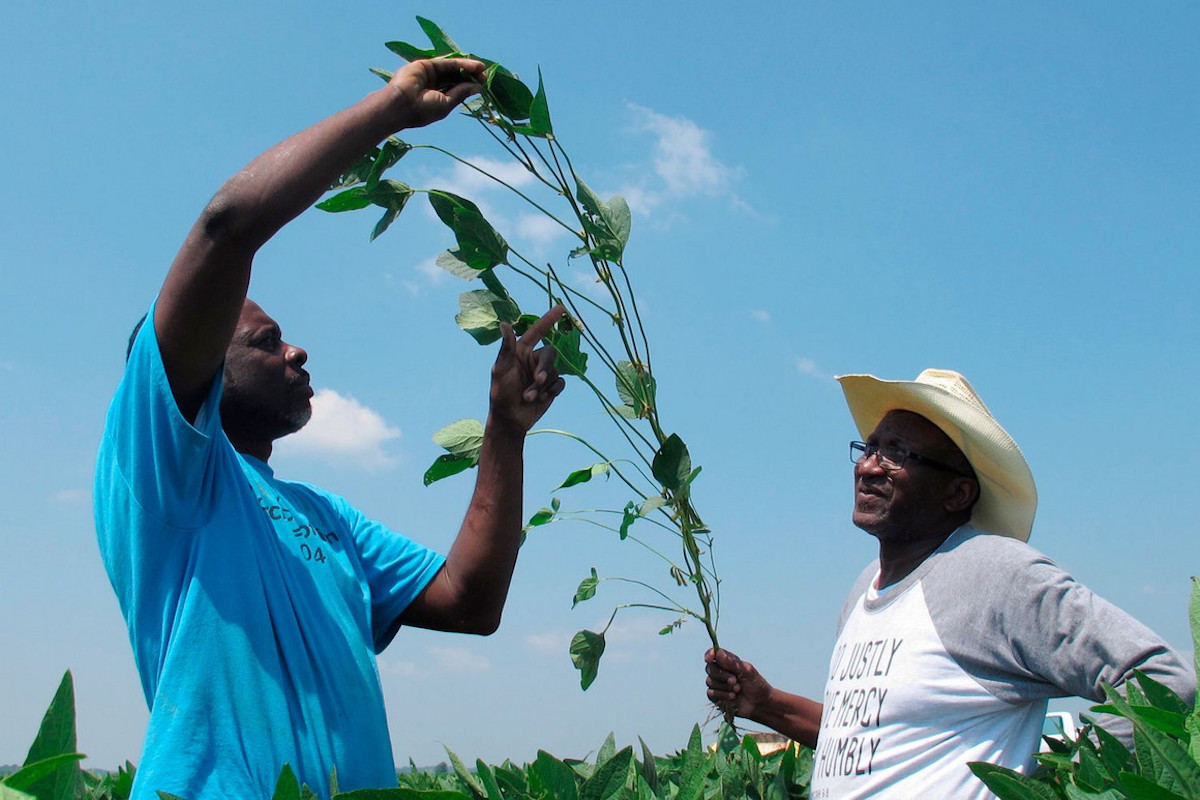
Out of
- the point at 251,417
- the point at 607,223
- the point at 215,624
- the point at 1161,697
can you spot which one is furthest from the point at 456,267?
the point at 1161,697

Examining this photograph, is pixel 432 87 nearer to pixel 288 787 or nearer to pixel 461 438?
pixel 461 438

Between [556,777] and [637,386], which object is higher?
[637,386]

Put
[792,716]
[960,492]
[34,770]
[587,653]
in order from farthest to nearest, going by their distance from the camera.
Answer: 1. [792,716]
2. [960,492]
3. [587,653]
4. [34,770]

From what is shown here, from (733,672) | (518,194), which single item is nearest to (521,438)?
(518,194)

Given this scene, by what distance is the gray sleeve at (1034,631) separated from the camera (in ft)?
6.19

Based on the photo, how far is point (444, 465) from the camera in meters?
2.25

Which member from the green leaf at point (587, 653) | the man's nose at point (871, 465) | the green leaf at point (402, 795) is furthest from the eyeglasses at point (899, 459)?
the green leaf at point (402, 795)

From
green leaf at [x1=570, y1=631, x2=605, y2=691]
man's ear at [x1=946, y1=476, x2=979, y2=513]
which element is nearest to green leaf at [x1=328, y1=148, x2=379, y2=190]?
green leaf at [x1=570, y1=631, x2=605, y2=691]

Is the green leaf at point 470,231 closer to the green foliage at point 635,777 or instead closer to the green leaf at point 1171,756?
the green foliage at point 635,777

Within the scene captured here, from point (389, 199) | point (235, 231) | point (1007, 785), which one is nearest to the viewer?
point (1007, 785)

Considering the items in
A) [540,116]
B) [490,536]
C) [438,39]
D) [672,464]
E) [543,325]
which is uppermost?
[438,39]

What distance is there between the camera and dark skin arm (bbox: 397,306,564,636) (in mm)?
2090

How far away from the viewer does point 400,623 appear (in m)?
2.25

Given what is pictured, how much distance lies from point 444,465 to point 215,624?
0.70m
